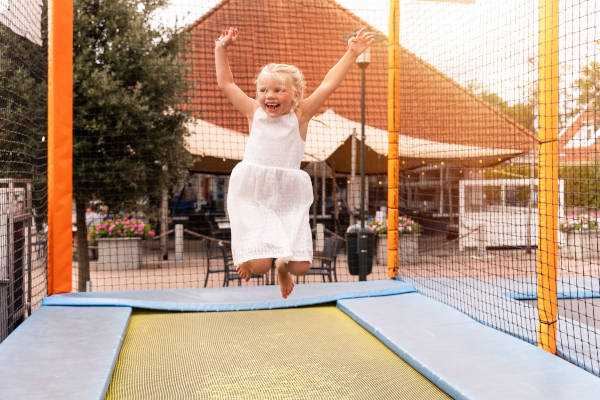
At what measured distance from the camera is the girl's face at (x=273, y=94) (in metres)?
2.21

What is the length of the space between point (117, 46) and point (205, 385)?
3.72 metres

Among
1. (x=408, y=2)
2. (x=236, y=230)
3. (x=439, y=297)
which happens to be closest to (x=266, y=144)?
(x=236, y=230)

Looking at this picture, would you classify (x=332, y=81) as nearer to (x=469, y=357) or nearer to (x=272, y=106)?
(x=272, y=106)

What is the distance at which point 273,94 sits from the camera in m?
2.22

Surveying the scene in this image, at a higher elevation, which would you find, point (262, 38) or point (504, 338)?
point (262, 38)

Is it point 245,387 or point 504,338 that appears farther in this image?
point 504,338

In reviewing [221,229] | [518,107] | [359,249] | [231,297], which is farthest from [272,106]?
[221,229]

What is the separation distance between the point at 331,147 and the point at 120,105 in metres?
3.40

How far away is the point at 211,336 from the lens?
132 inches

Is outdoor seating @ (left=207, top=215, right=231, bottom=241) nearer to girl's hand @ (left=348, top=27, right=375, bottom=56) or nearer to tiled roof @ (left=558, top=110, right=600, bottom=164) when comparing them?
tiled roof @ (left=558, top=110, right=600, bottom=164)

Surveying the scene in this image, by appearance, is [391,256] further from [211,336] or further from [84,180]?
[84,180]

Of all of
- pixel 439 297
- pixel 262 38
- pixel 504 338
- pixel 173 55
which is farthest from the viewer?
pixel 262 38

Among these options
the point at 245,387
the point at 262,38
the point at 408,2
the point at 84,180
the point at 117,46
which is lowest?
the point at 245,387

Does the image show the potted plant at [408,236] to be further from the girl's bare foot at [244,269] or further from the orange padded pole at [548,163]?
the girl's bare foot at [244,269]
